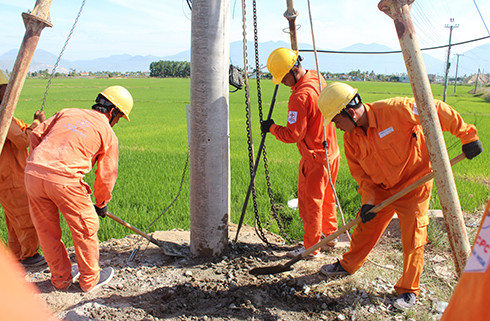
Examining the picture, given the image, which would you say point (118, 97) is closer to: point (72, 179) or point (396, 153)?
point (72, 179)

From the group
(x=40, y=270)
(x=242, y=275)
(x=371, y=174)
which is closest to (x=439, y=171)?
(x=371, y=174)

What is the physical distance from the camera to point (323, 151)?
12.5ft

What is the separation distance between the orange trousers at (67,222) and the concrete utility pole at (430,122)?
2589 millimetres

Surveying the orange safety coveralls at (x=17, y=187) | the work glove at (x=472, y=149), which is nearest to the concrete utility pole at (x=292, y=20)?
the work glove at (x=472, y=149)

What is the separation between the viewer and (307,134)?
3.82 m

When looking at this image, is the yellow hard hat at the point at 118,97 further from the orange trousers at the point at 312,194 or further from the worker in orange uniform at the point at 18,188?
the orange trousers at the point at 312,194

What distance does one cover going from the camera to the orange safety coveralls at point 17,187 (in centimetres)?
359

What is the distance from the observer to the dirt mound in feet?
9.91

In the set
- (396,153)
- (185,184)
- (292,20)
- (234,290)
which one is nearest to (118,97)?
(234,290)

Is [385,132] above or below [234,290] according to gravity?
above

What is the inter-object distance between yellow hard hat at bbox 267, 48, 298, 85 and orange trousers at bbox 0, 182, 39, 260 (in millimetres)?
2734

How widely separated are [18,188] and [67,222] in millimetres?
962

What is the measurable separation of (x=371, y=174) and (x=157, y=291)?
2.13m

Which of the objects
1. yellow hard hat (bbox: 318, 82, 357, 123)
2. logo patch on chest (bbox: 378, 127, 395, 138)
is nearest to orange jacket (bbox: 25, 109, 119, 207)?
yellow hard hat (bbox: 318, 82, 357, 123)
